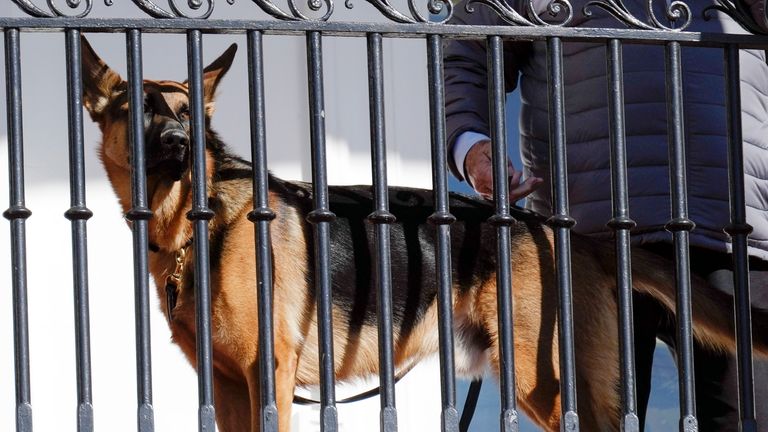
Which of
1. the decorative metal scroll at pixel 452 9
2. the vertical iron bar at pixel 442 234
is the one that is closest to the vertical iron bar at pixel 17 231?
the decorative metal scroll at pixel 452 9

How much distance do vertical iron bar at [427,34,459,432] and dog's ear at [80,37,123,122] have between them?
1226 mm

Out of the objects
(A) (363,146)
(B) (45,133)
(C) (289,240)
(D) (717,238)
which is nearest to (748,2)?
(D) (717,238)

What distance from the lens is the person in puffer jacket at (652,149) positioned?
3453mm

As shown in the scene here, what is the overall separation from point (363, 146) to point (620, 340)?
5.84 feet

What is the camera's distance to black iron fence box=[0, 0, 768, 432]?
2.56m

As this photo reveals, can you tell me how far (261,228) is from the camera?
8.65 ft

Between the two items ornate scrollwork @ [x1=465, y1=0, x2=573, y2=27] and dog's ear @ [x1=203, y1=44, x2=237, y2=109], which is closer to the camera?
ornate scrollwork @ [x1=465, y1=0, x2=573, y2=27]

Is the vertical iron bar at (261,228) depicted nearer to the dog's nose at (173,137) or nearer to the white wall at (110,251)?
the dog's nose at (173,137)

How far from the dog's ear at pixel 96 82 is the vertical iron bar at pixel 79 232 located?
0.99 metres

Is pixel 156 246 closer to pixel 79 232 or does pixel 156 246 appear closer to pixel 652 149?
pixel 79 232

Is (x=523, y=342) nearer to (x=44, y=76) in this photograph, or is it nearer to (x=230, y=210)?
(x=230, y=210)

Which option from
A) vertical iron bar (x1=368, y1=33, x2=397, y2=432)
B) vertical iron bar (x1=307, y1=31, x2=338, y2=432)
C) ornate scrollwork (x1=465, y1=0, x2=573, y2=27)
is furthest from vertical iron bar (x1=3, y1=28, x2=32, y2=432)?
ornate scrollwork (x1=465, y1=0, x2=573, y2=27)

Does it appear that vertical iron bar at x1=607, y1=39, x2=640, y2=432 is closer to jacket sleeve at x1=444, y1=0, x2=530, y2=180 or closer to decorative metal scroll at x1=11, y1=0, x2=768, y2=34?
decorative metal scroll at x1=11, y1=0, x2=768, y2=34

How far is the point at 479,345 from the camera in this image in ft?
11.4
